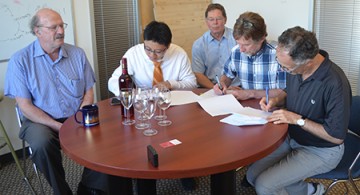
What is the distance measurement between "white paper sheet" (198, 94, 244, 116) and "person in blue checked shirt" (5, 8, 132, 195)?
83 centimetres

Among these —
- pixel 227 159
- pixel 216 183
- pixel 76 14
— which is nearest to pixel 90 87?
pixel 76 14

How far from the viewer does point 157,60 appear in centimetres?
268

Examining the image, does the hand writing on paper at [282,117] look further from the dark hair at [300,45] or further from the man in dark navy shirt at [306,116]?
the dark hair at [300,45]

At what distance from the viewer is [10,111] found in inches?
127

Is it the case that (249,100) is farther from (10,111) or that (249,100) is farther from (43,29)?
(10,111)

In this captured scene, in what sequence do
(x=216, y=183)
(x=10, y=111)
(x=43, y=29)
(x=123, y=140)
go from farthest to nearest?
1. (x=10, y=111)
2. (x=43, y=29)
3. (x=216, y=183)
4. (x=123, y=140)

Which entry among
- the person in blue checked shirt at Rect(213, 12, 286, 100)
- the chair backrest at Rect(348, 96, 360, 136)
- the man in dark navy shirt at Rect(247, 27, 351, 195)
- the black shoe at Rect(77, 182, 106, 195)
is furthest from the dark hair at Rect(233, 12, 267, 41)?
the black shoe at Rect(77, 182, 106, 195)

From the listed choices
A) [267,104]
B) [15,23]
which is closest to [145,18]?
[15,23]

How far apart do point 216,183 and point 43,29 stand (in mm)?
1586

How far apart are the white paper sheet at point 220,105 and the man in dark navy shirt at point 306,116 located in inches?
6.5

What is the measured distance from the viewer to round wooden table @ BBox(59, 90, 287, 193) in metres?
1.42

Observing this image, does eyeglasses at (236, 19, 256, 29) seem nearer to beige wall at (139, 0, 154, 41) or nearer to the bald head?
the bald head

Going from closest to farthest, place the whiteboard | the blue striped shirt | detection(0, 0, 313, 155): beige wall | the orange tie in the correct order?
the blue striped shirt < the orange tie < the whiteboard < detection(0, 0, 313, 155): beige wall

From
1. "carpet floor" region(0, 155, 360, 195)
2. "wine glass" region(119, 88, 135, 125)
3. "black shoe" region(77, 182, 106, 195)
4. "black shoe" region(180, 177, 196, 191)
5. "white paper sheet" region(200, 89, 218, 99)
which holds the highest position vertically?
"wine glass" region(119, 88, 135, 125)
